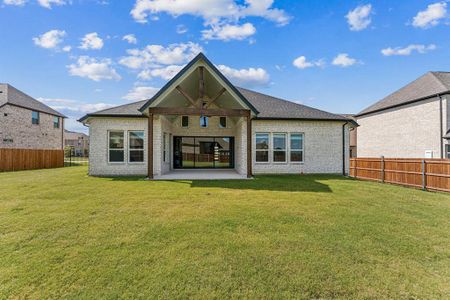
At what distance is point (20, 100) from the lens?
2683 centimetres

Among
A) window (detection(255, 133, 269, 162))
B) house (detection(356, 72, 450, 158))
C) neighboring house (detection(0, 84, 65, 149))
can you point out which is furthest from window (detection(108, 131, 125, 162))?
house (detection(356, 72, 450, 158))

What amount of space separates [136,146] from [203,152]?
18.7ft

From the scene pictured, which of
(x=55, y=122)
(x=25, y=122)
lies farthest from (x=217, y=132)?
(x=55, y=122)

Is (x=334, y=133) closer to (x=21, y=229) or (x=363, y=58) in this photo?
(x=363, y=58)

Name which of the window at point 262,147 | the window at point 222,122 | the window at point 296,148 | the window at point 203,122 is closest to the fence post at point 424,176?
the window at point 296,148

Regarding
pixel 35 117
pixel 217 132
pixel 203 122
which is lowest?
pixel 217 132

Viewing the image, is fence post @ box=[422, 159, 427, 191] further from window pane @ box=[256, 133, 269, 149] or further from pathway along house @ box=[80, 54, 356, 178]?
window pane @ box=[256, 133, 269, 149]

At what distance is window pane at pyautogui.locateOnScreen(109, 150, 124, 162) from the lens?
14.7 metres

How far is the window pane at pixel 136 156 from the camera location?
14.8 meters

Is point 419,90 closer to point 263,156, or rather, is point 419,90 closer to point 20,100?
point 263,156

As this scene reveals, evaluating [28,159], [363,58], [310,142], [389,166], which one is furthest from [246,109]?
[28,159]

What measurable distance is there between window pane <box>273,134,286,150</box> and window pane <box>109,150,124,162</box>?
32.7 feet

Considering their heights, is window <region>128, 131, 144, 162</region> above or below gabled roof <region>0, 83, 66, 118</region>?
below

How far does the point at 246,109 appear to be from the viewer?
12898mm
